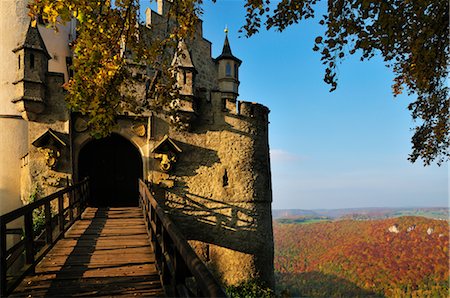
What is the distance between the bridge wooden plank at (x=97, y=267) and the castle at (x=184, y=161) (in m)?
4.72

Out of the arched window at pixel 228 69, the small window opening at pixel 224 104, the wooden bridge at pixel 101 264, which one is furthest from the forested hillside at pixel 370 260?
the wooden bridge at pixel 101 264

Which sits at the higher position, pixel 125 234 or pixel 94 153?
pixel 94 153

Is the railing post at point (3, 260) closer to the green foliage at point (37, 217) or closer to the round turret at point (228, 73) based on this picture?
the green foliage at point (37, 217)

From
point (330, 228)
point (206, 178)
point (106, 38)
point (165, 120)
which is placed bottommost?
point (330, 228)

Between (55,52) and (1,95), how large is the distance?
3527 mm

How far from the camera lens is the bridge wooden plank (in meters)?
4.32

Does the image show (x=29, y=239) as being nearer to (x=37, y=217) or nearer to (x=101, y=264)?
(x=101, y=264)

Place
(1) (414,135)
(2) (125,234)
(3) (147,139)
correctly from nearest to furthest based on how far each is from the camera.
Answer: (2) (125,234) → (1) (414,135) → (3) (147,139)

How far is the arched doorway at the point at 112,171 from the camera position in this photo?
44.5 ft

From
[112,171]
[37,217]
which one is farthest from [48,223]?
[112,171]

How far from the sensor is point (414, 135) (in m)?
8.26

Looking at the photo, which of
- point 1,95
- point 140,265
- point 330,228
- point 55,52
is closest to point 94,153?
point 1,95

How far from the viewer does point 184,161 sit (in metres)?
12.9

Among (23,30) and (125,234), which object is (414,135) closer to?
(125,234)
